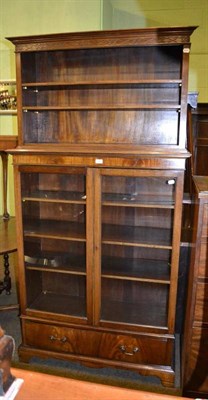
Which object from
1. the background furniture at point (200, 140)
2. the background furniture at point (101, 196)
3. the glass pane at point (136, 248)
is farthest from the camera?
the background furniture at point (200, 140)

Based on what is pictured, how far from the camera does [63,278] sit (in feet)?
7.52

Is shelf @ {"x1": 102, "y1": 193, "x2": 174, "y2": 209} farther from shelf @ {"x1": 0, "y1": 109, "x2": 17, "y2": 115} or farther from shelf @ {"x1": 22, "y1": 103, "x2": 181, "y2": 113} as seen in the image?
shelf @ {"x1": 0, "y1": 109, "x2": 17, "y2": 115}

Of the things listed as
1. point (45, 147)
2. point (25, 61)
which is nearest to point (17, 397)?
point (45, 147)

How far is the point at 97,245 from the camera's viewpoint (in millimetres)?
1897

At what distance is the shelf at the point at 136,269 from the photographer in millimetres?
1933

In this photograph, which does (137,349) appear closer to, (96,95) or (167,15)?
(96,95)

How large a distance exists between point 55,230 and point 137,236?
535 mm

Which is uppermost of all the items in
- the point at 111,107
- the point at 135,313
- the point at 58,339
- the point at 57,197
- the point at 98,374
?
the point at 111,107

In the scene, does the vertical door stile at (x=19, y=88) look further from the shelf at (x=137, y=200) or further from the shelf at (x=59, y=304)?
the shelf at (x=59, y=304)

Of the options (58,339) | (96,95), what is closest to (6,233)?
(58,339)

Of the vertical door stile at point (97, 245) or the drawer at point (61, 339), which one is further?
the drawer at point (61, 339)

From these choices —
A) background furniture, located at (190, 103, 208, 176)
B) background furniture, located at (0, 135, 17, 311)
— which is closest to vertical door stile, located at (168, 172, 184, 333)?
background furniture, located at (0, 135, 17, 311)

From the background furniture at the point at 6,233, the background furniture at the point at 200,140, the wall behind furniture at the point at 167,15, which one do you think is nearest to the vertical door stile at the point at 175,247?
the background furniture at the point at 6,233

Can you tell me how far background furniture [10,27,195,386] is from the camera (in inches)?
70.6
